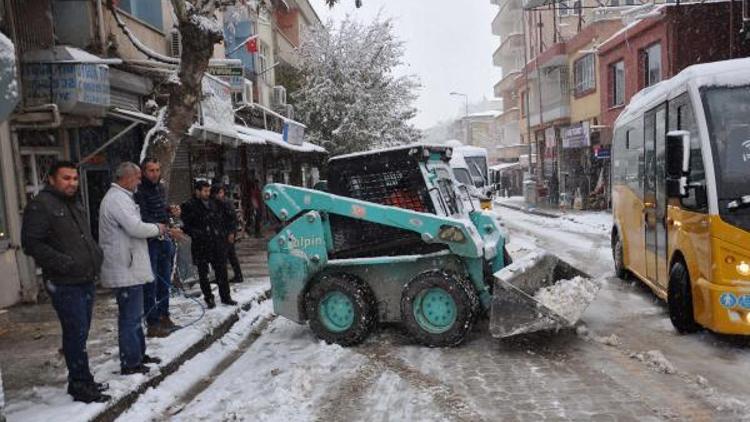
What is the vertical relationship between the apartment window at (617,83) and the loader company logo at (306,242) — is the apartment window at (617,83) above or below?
above

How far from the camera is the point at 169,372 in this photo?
6047mm

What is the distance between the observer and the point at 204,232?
8.22 metres

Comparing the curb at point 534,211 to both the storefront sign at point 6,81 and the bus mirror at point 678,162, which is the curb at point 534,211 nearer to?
the bus mirror at point 678,162

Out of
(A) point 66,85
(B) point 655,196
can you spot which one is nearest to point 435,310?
(B) point 655,196

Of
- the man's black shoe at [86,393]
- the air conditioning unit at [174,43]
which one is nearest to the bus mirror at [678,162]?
the man's black shoe at [86,393]

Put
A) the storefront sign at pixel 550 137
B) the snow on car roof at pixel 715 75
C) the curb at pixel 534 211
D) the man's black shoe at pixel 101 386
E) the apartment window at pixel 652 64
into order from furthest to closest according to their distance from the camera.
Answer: the storefront sign at pixel 550 137 → the curb at pixel 534 211 → the apartment window at pixel 652 64 → the snow on car roof at pixel 715 75 → the man's black shoe at pixel 101 386

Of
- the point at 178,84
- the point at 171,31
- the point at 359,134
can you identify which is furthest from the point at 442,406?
the point at 359,134

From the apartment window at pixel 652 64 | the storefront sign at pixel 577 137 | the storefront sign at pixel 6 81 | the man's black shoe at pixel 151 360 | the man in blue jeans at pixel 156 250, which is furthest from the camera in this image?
the storefront sign at pixel 577 137

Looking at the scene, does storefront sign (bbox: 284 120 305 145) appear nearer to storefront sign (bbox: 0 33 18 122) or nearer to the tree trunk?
the tree trunk

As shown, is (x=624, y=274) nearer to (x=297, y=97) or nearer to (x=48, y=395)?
(x=48, y=395)

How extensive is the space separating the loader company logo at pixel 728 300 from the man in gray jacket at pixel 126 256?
16.9 feet

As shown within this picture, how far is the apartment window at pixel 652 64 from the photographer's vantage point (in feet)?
69.5

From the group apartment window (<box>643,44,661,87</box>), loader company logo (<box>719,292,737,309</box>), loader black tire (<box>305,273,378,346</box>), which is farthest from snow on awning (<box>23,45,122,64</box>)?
apartment window (<box>643,44,661,87</box>)

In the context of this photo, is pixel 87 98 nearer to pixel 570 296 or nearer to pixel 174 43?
pixel 174 43
